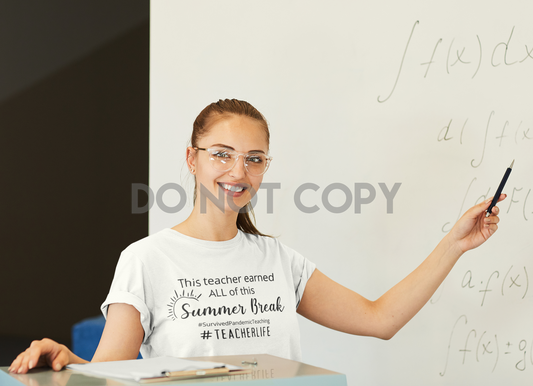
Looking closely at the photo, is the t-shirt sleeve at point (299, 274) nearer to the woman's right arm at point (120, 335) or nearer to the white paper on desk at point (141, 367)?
the woman's right arm at point (120, 335)

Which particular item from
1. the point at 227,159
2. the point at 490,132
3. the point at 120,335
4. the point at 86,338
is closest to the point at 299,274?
the point at 227,159

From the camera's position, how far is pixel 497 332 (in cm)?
111

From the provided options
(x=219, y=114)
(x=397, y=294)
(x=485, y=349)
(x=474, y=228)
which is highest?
(x=219, y=114)

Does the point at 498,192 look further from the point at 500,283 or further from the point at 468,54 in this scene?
the point at 468,54

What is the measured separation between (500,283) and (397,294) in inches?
8.0

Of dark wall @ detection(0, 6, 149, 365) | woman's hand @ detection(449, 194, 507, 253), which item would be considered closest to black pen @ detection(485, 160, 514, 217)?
woman's hand @ detection(449, 194, 507, 253)

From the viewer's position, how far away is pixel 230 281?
102 centimetres

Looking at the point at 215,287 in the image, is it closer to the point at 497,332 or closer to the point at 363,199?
the point at 363,199

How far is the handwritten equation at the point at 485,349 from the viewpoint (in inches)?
42.6

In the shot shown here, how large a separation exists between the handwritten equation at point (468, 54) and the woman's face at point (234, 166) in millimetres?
356

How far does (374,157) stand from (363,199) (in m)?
0.10

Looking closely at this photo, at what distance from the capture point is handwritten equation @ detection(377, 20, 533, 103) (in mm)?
1112

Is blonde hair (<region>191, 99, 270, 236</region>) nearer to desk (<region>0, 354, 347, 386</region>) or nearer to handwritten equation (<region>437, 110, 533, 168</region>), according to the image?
handwritten equation (<region>437, 110, 533, 168</region>)

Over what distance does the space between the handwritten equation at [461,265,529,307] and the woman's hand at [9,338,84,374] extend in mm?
779
